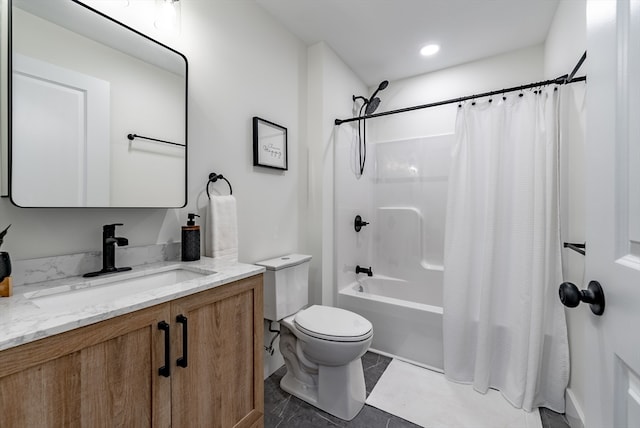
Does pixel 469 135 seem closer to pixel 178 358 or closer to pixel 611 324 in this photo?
pixel 611 324

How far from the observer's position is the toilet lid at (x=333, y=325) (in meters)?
1.51

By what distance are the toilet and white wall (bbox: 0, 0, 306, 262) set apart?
0.89ft

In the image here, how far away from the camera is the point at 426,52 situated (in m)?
2.42

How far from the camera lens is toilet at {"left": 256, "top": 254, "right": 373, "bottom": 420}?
153cm

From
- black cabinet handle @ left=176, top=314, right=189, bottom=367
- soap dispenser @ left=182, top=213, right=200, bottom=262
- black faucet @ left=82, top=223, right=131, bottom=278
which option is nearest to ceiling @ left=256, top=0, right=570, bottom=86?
soap dispenser @ left=182, top=213, right=200, bottom=262

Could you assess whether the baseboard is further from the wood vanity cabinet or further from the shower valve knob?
the shower valve knob

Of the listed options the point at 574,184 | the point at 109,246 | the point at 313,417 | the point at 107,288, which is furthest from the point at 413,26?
the point at 313,417

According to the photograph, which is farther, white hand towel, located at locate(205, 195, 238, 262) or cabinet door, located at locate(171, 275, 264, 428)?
white hand towel, located at locate(205, 195, 238, 262)

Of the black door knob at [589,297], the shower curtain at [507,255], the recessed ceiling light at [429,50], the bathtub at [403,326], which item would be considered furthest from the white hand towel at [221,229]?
the recessed ceiling light at [429,50]

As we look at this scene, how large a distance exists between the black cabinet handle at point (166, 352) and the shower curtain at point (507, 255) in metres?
1.73

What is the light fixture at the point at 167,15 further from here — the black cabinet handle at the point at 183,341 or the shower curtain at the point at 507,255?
the shower curtain at the point at 507,255

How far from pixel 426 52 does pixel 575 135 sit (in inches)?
54.6

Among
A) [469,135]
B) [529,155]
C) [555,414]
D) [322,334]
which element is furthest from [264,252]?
[555,414]

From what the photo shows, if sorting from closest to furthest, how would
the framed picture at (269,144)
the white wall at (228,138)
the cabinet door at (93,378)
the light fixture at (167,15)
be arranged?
the cabinet door at (93,378) < the white wall at (228,138) < the light fixture at (167,15) < the framed picture at (269,144)
